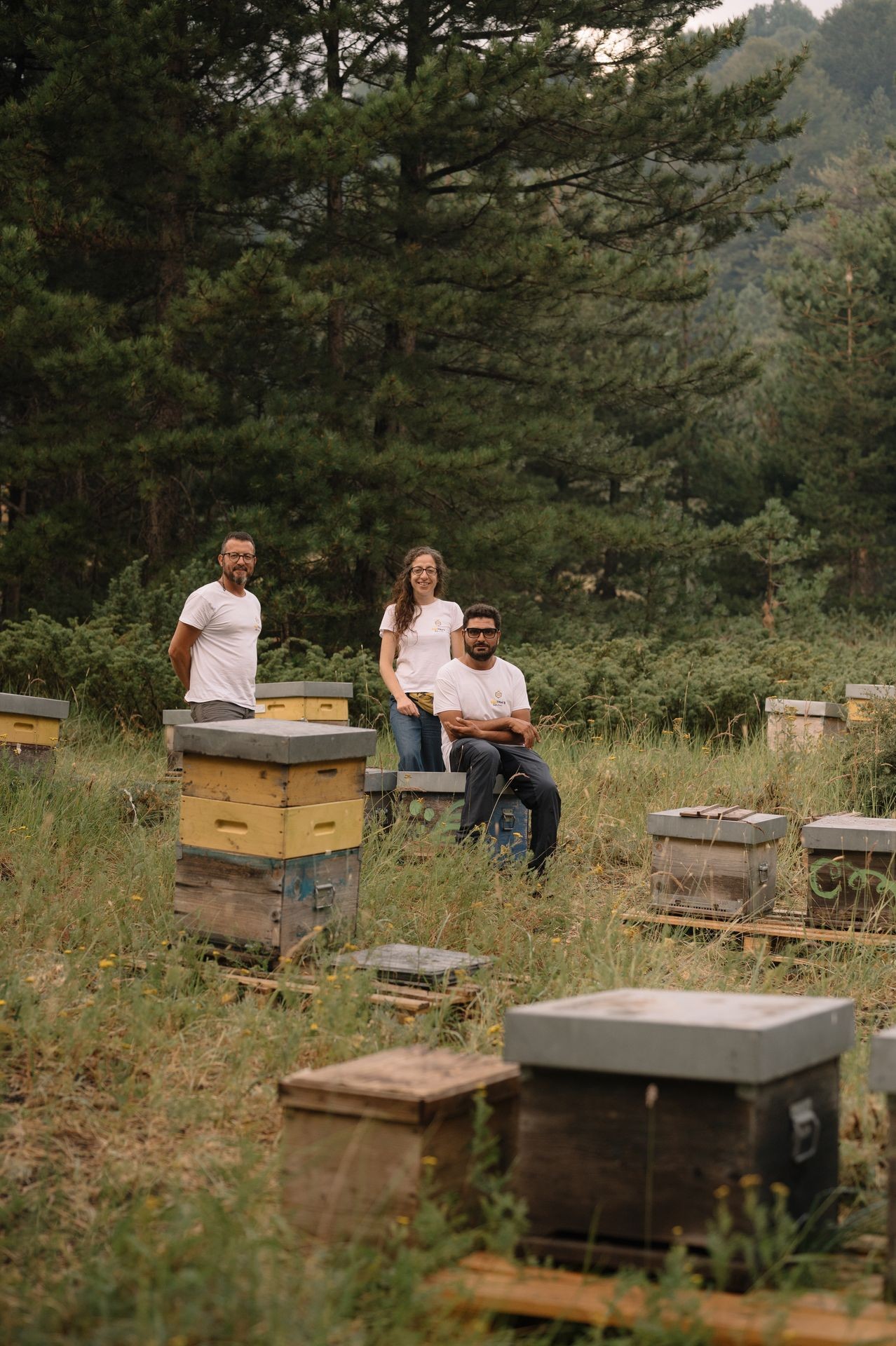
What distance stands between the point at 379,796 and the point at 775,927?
77.2 inches

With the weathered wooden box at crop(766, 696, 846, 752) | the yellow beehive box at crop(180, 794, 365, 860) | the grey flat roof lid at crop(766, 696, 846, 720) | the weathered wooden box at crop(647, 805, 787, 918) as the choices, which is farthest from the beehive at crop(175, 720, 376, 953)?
the grey flat roof lid at crop(766, 696, 846, 720)

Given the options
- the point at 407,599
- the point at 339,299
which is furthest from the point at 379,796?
the point at 339,299

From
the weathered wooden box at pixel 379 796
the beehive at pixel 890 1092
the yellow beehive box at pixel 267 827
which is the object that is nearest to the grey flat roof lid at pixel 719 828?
the weathered wooden box at pixel 379 796

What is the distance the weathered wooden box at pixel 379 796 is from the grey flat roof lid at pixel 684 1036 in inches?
130

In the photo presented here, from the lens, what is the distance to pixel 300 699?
820cm

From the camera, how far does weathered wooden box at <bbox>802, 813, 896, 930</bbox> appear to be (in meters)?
5.32

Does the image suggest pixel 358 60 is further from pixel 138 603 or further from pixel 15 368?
pixel 138 603

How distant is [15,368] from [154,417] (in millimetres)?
1737

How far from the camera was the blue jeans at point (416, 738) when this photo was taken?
23.1 feet

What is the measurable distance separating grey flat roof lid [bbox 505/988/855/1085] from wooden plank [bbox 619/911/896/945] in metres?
2.40

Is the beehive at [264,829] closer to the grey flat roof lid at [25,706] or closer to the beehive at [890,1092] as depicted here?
the beehive at [890,1092]

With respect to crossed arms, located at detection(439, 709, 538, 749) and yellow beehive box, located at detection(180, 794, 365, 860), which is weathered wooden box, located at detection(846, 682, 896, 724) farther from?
yellow beehive box, located at detection(180, 794, 365, 860)

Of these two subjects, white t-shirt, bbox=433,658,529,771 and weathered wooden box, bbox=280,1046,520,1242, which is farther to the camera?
white t-shirt, bbox=433,658,529,771

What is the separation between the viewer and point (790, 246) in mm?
46562
